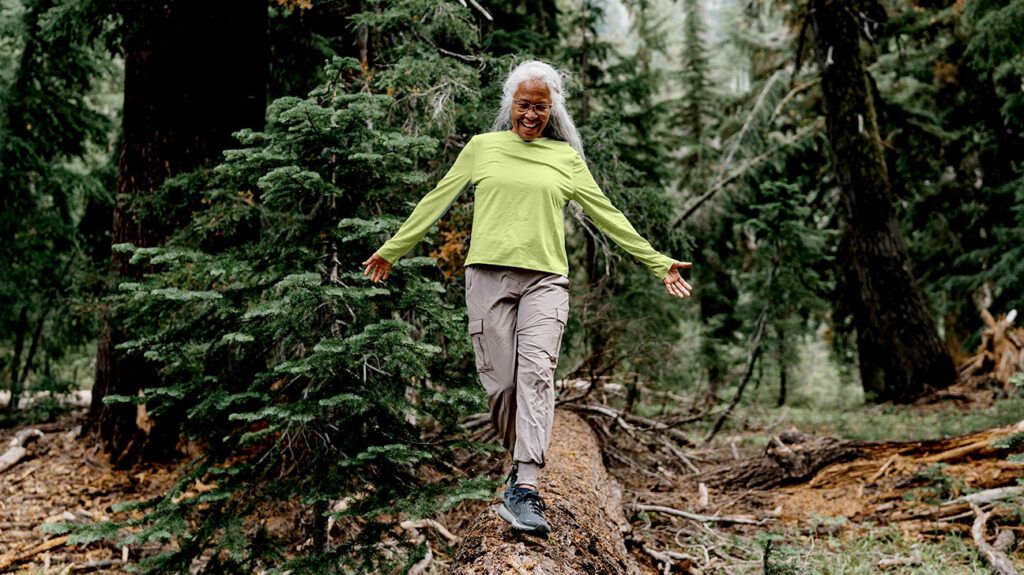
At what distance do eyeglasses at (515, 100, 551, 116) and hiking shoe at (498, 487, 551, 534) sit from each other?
185 cm

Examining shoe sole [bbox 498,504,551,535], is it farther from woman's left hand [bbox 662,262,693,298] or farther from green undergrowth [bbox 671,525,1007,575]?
green undergrowth [bbox 671,525,1007,575]

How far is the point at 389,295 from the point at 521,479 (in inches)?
54.6

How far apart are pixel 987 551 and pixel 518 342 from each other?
3.49 meters

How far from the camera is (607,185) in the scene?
6.84 meters

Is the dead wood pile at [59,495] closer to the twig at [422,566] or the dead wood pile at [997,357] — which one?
the twig at [422,566]

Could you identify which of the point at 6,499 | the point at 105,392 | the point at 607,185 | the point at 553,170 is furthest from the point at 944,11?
the point at 6,499

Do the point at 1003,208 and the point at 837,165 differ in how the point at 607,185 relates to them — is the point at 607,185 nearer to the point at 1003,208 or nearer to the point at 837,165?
the point at 837,165

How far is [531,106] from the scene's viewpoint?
3.41 meters

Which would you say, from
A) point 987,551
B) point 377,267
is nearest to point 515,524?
point 377,267

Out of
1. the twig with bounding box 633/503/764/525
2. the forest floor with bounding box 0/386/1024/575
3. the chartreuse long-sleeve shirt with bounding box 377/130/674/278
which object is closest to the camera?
the chartreuse long-sleeve shirt with bounding box 377/130/674/278

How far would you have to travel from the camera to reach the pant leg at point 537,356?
10.6 feet

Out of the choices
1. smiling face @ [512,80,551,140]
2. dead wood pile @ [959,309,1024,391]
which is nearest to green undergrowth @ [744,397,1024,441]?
dead wood pile @ [959,309,1024,391]

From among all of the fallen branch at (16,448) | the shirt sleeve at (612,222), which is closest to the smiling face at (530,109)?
the shirt sleeve at (612,222)

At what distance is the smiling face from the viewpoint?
3.41 metres
